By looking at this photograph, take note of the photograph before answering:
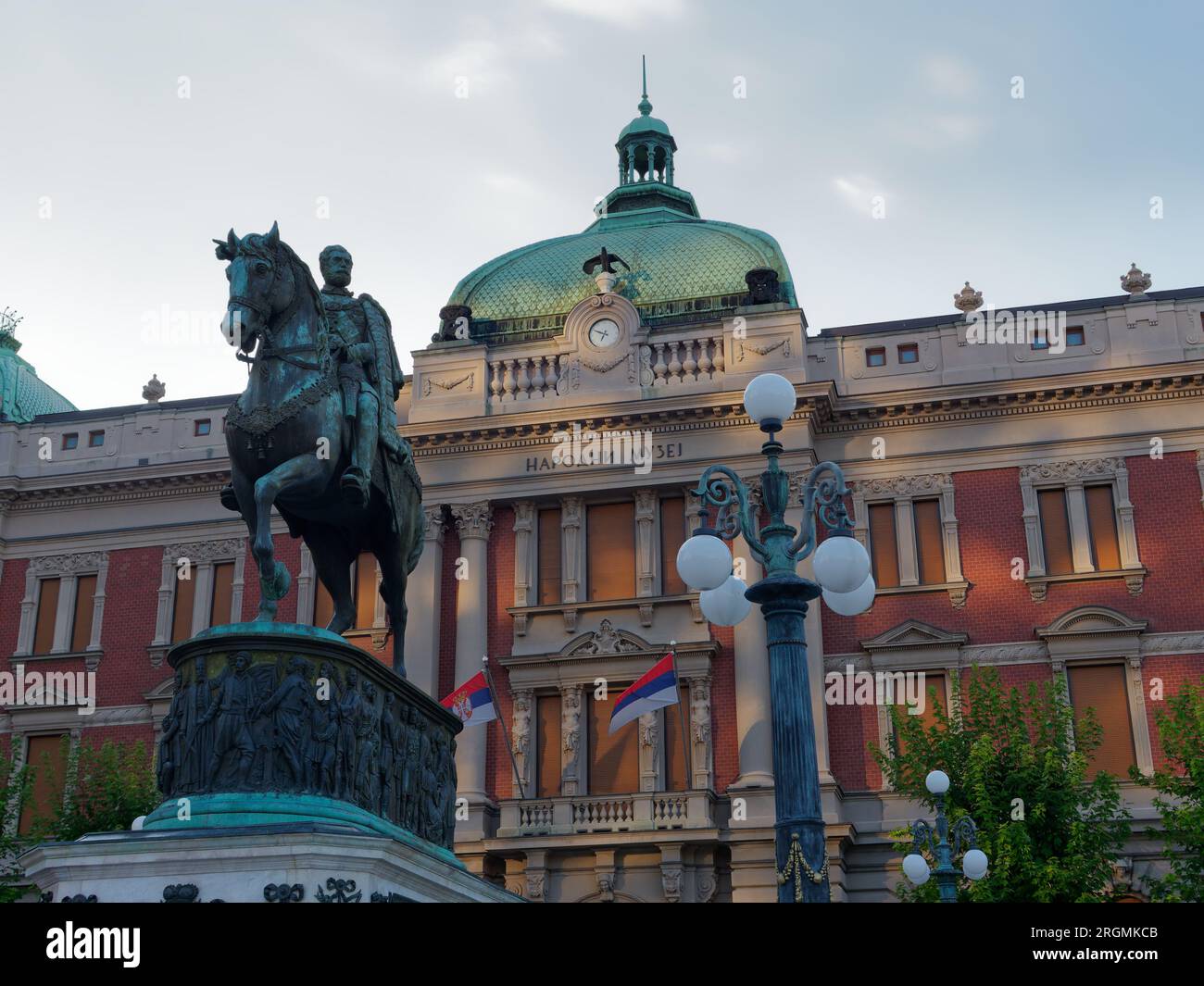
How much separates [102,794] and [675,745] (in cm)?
1222

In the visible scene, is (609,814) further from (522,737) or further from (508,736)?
(508,736)

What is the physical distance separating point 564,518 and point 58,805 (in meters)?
12.9

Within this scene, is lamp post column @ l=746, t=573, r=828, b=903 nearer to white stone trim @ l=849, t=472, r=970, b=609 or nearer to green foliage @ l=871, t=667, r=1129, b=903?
green foliage @ l=871, t=667, r=1129, b=903

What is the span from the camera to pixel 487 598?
116ft

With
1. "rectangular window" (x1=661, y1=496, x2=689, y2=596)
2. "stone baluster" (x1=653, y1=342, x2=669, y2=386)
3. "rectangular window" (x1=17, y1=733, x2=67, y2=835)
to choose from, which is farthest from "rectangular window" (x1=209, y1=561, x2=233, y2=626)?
"stone baluster" (x1=653, y1=342, x2=669, y2=386)

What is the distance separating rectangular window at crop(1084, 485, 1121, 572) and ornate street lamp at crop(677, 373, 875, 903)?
20928 mm

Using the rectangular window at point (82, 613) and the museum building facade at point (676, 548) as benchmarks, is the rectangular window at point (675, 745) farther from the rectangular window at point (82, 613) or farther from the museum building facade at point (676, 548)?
the rectangular window at point (82, 613)

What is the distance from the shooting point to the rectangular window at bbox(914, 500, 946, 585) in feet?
111

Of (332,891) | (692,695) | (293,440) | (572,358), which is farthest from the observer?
(572,358)

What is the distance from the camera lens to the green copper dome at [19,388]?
46.2 m

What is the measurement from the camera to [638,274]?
3934cm

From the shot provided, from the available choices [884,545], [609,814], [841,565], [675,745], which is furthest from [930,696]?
[841,565]

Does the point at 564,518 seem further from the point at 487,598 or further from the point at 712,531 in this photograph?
the point at 712,531
